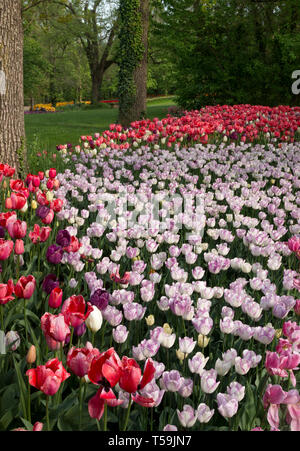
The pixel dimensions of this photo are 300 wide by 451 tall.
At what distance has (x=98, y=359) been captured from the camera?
1.27m

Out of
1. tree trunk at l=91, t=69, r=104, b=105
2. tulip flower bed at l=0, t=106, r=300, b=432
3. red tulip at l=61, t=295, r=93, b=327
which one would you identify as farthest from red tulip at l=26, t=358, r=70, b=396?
tree trunk at l=91, t=69, r=104, b=105

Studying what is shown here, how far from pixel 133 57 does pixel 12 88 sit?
8.40m

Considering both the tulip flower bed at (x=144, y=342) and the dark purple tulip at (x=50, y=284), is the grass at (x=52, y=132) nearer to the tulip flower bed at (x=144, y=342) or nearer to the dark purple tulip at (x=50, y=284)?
the tulip flower bed at (x=144, y=342)

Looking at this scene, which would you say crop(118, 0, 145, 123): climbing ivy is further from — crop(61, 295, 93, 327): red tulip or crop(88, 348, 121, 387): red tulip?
crop(88, 348, 121, 387): red tulip

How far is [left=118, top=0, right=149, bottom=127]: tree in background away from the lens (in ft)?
42.9

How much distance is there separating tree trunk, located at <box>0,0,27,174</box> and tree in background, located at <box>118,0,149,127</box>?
7.90 metres

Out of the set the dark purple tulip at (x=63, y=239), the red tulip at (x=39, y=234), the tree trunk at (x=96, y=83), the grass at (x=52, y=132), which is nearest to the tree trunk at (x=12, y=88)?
the grass at (x=52, y=132)

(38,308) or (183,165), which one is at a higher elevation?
(183,165)

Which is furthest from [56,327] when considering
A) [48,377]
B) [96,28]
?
[96,28]

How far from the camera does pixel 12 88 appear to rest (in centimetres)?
579

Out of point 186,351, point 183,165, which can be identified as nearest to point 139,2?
point 183,165

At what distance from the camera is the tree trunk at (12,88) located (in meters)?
5.50
